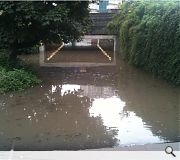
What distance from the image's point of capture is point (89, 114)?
28.2ft

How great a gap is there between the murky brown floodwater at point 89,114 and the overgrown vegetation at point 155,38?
0.55 meters

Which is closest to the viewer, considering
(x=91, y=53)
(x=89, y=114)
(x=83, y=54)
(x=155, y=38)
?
(x=89, y=114)

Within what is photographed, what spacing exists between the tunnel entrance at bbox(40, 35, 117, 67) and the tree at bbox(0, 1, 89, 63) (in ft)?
8.63

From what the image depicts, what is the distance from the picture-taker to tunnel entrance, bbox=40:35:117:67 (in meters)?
16.9

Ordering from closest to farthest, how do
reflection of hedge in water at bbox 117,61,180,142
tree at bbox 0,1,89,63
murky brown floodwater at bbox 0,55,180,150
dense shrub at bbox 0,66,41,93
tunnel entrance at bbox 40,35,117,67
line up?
murky brown floodwater at bbox 0,55,180,150
reflection of hedge in water at bbox 117,61,180,142
dense shrub at bbox 0,66,41,93
tree at bbox 0,1,89,63
tunnel entrance at bbox 40,35,117,67

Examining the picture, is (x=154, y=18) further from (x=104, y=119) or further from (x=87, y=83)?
(x=104, y=119)

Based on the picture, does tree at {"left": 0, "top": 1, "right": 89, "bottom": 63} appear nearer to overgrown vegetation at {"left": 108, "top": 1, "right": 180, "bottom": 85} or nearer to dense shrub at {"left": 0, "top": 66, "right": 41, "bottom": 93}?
dense shrub at {"left": 0, "top": 66, "right": 41, "bottom": 93}

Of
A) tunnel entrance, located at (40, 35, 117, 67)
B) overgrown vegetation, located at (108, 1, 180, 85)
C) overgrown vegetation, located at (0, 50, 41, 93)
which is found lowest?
tunnel entrance, located at (40, 35, 117, 67)

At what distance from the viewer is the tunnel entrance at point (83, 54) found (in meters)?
16.9

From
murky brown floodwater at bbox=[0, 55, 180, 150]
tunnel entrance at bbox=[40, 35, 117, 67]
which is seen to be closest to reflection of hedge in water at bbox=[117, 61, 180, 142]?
murky brown floodwater at bbox=[0, 55, 180, 150]

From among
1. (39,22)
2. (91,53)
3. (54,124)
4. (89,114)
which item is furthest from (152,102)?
(91,53)

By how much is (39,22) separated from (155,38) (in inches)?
137

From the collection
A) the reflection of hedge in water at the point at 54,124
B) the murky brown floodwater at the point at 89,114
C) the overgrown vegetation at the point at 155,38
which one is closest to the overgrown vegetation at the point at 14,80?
the murky brown floodwater at the point at 89,114

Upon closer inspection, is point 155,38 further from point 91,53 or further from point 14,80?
point 91,53
